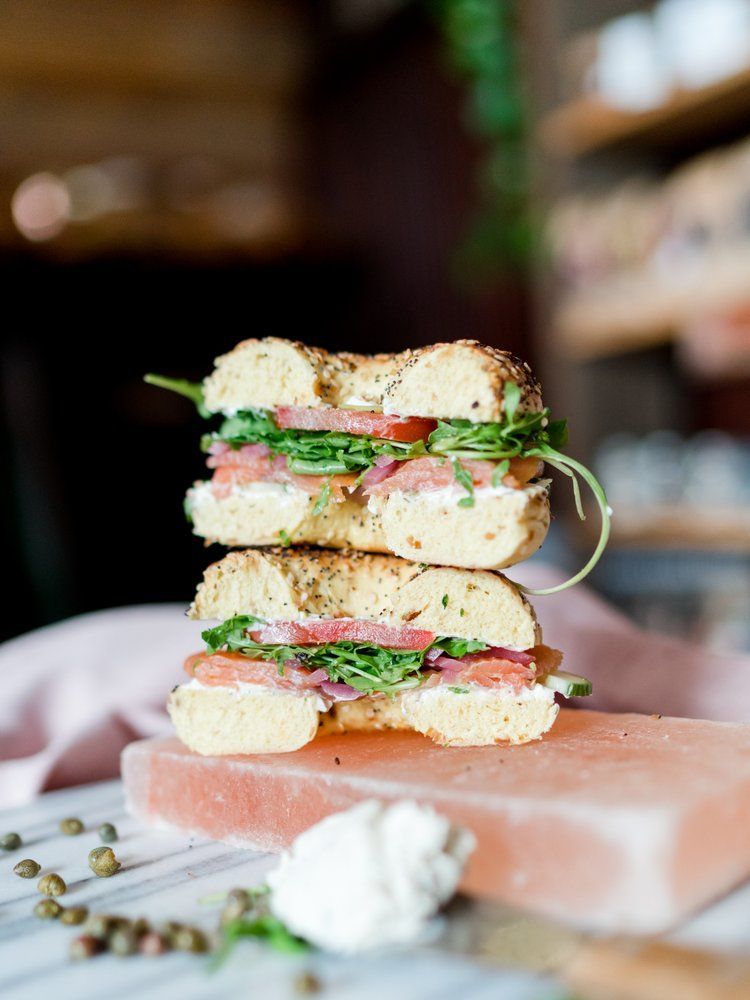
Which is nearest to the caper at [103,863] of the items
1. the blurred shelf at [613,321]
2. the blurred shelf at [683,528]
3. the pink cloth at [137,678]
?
the pink cloth at [137,678]

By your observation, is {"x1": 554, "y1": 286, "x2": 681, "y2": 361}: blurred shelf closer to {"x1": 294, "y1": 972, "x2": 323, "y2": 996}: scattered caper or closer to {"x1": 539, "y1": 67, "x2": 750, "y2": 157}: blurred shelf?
{"x1": 539, "y1": 67, "x2": 750, "y2": 157}: blurred shelf

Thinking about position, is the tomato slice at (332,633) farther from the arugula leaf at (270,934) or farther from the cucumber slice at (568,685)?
the arugula leaf at (270,934)

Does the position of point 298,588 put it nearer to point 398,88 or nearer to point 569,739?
point 569,739

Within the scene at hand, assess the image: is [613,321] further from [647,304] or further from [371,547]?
[371,547]

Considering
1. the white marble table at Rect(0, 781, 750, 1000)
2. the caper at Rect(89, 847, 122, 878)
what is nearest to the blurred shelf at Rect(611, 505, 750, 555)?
the white marble table at Rect(0, 781, 750, 1000)

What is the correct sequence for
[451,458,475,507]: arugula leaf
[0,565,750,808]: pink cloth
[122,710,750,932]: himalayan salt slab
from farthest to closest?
[0,565,750,808]: pink cloth → [451,458,475,507]: arugula leaf → [122,710,750,932]: himalayan salt slab

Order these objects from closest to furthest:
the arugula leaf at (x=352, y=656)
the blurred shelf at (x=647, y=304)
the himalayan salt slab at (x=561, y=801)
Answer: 1. the himalayan salt slab at (x=561, y=801)
2. the arugula leaf at (x=352, y=656)
3. the blurred shelf at (x=647, y=304)

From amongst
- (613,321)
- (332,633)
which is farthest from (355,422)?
(613,321)

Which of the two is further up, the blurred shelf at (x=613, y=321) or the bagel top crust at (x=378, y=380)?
the blurred shelf at (x=613, y=321)
